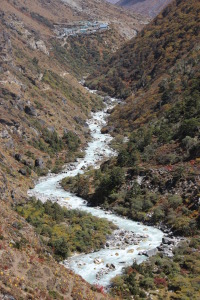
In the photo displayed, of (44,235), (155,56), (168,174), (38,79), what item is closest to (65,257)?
(44,235)

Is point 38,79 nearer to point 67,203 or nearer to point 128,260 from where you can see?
point 67,203

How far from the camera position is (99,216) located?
4372 cm

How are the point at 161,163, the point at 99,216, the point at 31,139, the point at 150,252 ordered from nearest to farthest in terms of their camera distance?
1. the point at 150,252
2. the point at 99,216
3. the point at 161,163
4. the point at 31,139

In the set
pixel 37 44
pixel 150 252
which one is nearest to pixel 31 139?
pixel 150 252

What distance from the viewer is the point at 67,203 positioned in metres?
48.4

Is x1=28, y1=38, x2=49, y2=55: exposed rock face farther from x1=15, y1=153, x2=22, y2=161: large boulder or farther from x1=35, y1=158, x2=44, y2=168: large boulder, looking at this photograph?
x1=15, y1=153, x2=22, y2=161: large boulder

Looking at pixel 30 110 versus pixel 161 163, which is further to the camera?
pixel 30 110

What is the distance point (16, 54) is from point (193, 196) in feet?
260

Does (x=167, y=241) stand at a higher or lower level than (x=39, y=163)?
higher

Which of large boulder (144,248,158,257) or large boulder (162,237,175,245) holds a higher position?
large boulder (162,237,175,245)

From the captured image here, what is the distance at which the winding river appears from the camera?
30281 mm

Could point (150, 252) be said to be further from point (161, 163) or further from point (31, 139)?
point (31, 139)

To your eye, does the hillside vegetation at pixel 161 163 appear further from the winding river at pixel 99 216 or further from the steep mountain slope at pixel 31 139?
the steep mountain slope at pixel 31 139

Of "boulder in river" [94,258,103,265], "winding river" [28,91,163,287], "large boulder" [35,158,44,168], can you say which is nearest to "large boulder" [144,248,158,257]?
"winding river" [28,91,163,287]
